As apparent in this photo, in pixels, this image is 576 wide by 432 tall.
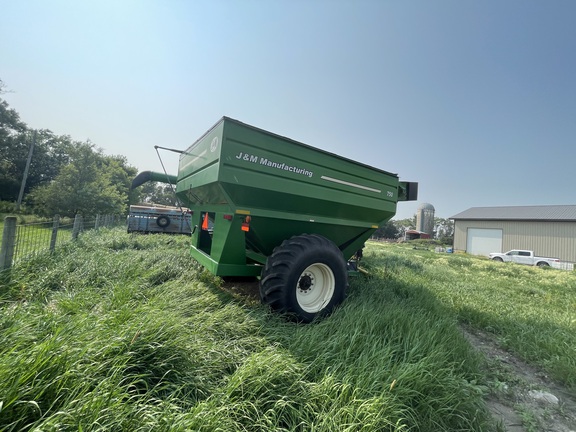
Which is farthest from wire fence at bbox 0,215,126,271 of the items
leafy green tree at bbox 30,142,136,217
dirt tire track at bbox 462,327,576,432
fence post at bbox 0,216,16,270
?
leafy green tree at bbox 30,142,136,217

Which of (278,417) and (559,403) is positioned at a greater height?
(278,417)

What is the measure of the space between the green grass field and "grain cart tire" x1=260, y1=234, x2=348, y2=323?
0.25m

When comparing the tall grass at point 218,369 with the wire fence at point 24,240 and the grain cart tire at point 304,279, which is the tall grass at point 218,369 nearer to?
the grain cart tire at point 304,279

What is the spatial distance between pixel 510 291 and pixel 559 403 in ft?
17.9

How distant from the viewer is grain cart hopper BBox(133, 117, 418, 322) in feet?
10.0

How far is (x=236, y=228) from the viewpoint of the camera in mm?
3242

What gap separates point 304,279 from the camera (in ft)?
11.4

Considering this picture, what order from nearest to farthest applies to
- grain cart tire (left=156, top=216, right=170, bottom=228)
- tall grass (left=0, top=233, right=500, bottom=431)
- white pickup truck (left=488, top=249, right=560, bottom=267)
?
tall grass (left=0, top=233, right=500, bottom=431)
grain cart tire (left=156, top=216, right=170, bottom=228)
white pickup truck (left=488, top=249, right=560, bottom=267)

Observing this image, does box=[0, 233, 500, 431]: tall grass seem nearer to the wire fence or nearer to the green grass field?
the green grass field

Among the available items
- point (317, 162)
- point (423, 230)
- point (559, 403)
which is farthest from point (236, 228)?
point (423, 230)

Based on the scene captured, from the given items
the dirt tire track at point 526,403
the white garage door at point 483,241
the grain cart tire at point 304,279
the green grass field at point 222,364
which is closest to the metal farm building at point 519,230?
the white garage door at point 483,241

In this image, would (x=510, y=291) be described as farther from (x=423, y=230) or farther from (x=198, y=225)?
(x=423, y=230)

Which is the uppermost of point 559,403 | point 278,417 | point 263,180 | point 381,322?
point 263,180

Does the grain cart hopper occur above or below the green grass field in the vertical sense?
above
